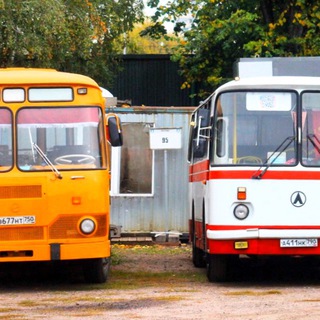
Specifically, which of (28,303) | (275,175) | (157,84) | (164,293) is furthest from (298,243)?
(157,84)

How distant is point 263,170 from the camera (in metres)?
16.2

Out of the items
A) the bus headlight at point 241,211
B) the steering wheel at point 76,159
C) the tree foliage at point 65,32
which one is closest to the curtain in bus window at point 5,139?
the steering wheel at point 76,159

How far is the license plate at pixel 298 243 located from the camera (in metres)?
16.1

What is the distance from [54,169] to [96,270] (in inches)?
62.9

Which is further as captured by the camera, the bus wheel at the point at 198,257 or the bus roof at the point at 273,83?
the bus wheel at the point at 198,257

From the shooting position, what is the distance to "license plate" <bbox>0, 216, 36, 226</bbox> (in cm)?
1588

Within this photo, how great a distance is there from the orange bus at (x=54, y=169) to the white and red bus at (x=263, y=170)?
1440 millimetres

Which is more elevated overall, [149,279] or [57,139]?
[57,139]

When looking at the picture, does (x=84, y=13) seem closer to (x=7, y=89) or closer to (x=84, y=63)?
(x=84, y=63)

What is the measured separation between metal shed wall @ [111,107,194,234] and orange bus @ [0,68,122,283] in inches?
342

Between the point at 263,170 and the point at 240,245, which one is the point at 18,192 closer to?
the point at 240,245

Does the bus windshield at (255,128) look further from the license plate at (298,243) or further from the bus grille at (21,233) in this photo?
the bus grille at (21,233)

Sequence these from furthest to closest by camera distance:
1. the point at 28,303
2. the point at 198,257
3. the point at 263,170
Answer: the point at 198,257 < the point at 263,170 < the point at 28,303

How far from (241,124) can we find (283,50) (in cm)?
1497
